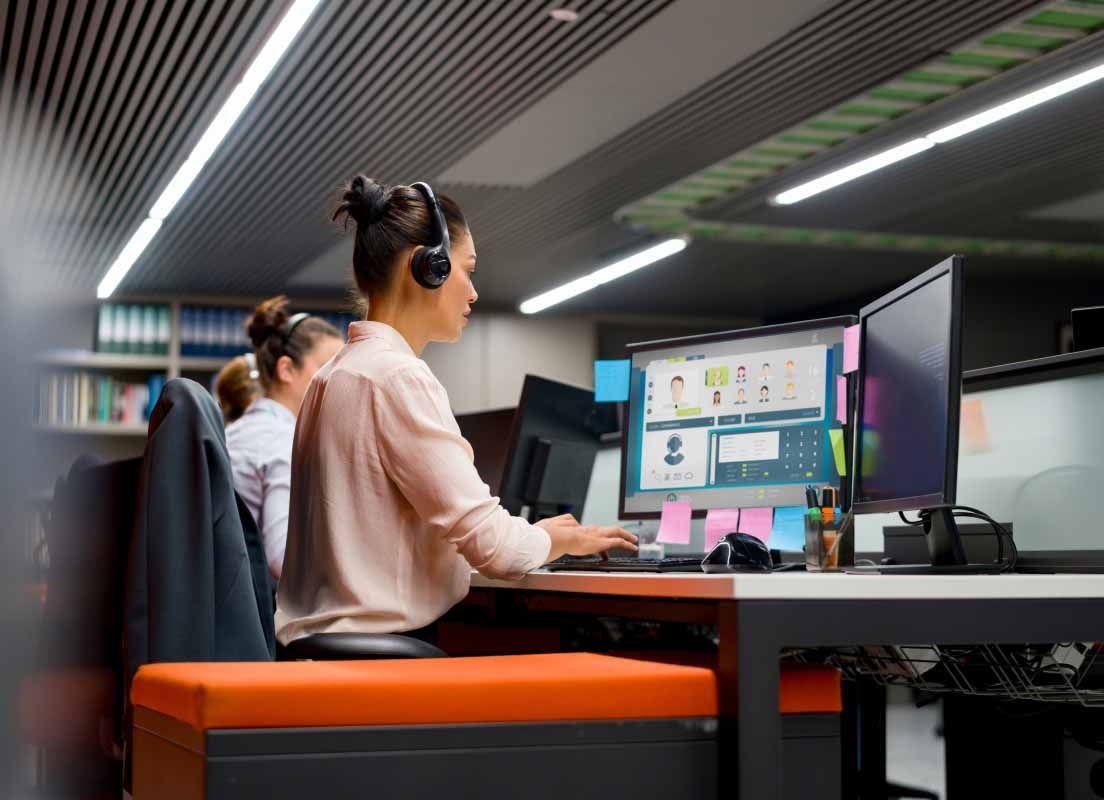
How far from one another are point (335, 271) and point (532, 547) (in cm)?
699

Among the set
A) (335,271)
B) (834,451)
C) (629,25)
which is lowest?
(834,451)

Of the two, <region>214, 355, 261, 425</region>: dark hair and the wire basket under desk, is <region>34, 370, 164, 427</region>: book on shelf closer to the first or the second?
<region>214, 355, 261, 425</region>: dark hair

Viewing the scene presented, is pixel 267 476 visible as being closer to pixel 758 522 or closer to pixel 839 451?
pixel 758 522

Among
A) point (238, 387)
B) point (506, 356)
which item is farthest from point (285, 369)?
point (506, 356)

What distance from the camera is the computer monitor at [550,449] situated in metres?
3.17

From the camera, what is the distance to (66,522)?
2.61m

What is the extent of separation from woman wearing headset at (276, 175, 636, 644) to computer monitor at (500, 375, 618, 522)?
1015 mm

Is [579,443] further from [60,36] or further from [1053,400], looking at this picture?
[60,36]

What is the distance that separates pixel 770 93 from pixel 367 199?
11.8ft

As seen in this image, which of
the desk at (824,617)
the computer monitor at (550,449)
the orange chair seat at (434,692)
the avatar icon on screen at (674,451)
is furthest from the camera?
Result: the computer monitor at (550,449)

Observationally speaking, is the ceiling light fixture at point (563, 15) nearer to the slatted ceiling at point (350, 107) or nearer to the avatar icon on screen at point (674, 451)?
the slatted ceiling at point (350, 107)

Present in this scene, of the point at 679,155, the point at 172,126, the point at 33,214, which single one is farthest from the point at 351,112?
the point at 33,214

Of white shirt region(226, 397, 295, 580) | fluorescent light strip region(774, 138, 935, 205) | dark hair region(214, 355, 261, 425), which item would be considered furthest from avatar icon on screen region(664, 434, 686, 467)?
fluorescent light strip region(774, 138, 935, 205)

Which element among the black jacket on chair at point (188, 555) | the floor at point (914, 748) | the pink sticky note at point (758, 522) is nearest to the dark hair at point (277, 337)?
the pink sticky note at point (758, 522)
